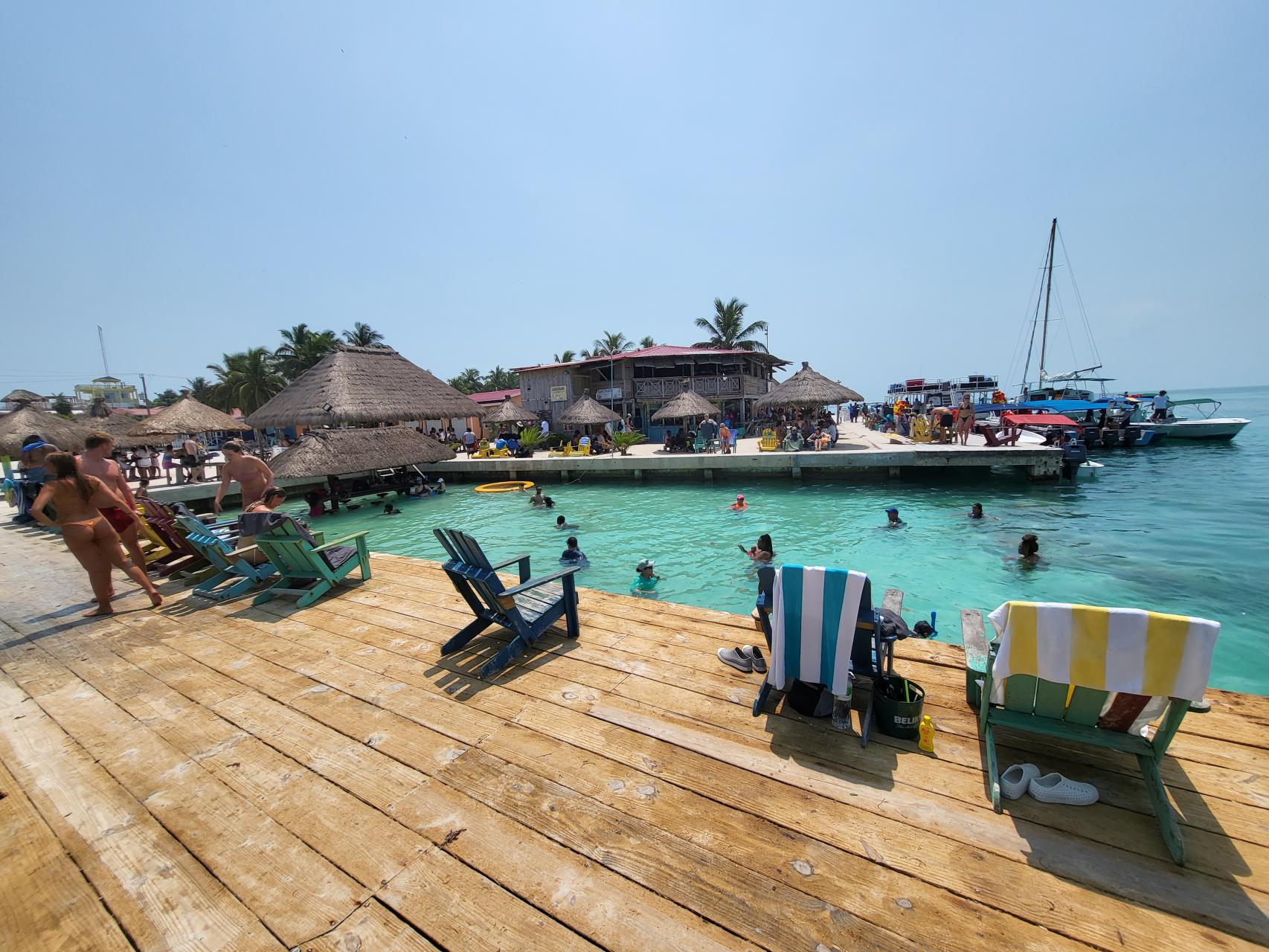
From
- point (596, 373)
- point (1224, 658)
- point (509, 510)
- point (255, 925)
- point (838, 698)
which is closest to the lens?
point (255, 925)

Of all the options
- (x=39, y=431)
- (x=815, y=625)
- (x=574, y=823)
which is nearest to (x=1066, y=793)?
(x=815, y=625)

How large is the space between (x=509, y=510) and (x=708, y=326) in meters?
30.5

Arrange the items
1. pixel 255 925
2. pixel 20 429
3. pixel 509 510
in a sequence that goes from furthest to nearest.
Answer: pixel 20 429 < pixel 509 510 < pixel 255 925

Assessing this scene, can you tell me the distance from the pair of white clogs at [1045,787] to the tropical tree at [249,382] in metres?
48.0

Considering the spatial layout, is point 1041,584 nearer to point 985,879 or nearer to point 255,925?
point 985,879

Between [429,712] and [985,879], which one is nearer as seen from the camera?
[985,879]

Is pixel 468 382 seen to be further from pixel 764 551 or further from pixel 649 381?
pixel 764 551

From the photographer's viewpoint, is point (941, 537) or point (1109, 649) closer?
point (1109, 649)

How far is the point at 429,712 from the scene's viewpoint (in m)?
3.06

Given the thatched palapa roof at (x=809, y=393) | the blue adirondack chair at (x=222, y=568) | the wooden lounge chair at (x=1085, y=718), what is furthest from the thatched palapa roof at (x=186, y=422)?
the wooden lounge chair at (x=1085, y=718)

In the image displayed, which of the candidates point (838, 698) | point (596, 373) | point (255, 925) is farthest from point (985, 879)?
point (596, 373)

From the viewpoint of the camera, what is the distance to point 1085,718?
227 cm

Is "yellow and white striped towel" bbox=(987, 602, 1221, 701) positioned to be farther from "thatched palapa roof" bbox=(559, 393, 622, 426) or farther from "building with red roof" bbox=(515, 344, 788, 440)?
"building with red roof" bbox=(515, 344, 788, 440)

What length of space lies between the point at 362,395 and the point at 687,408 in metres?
12.5
